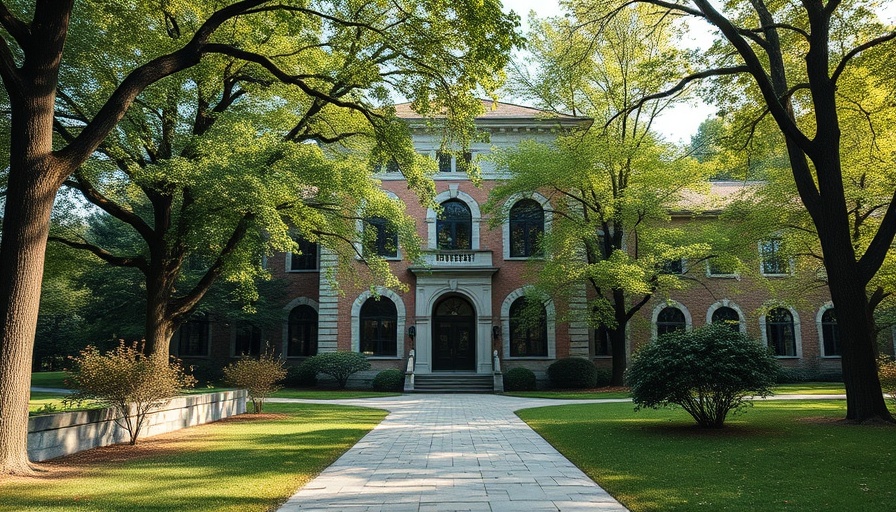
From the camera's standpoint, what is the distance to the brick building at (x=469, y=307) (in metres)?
26.2

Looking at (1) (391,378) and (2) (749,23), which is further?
(1) (391,378)

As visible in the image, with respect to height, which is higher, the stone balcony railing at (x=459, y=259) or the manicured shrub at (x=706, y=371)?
the stone balcony railing at (x=459, y=259)

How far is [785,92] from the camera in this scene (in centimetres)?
1277

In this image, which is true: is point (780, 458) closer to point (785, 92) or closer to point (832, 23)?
point (785, 92)

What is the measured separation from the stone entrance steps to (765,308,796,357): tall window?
14.7 m

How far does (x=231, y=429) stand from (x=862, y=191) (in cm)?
1765

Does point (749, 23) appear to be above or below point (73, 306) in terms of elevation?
above

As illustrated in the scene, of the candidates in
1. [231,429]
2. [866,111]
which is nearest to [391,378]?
[231,429]

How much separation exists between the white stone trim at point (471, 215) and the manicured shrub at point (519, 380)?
6066 mm

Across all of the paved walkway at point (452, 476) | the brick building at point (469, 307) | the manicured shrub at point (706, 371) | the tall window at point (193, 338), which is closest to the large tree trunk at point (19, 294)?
the paved walkway at point (452, 476)

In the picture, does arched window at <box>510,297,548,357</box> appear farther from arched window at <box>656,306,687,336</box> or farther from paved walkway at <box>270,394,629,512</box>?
paved walkway at <box>270,394,629,512</box>

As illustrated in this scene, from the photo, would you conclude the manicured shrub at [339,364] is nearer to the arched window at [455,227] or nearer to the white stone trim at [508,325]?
the white stone trim at [508,325]

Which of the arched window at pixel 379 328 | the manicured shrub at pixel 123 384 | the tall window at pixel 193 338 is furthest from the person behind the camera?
the tall window at pixel 193 338

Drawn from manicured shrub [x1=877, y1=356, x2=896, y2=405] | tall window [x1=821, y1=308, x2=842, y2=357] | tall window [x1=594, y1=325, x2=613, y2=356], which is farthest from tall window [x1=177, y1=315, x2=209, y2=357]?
tall window [x1=821, y1=308, x2=842, y2=357]
